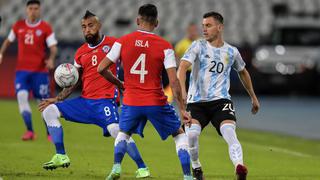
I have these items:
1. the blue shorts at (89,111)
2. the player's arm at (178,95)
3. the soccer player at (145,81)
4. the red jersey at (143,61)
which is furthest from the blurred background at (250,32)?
the player's arm at (178,95)

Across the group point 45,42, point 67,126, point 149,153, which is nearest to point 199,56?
point 149,153

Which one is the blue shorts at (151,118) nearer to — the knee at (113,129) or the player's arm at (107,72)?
the player's arm at (107,72)

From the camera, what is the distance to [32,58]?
1784 cm

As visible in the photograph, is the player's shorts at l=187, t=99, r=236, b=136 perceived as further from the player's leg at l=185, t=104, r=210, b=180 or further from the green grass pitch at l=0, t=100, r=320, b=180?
the green grass pitch at l=0, t=100, r=320, b=180

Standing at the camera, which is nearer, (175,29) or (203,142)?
(203,142)

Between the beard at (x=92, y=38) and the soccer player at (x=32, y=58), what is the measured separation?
18.2 feet

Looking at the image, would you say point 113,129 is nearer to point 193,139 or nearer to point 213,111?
point 193,139

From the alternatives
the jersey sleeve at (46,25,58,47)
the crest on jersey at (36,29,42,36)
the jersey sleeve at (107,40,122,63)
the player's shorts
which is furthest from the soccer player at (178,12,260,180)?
the crest on jersey at (36,29,42,36)

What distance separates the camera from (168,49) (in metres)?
10.8

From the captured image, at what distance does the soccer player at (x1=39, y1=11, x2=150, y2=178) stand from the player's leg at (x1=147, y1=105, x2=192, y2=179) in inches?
36.2

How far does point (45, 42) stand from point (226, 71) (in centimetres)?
727

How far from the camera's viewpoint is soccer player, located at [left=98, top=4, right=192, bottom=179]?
10.7m

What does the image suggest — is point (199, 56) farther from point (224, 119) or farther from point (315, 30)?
point (315, 30)

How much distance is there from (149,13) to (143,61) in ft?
1.82
